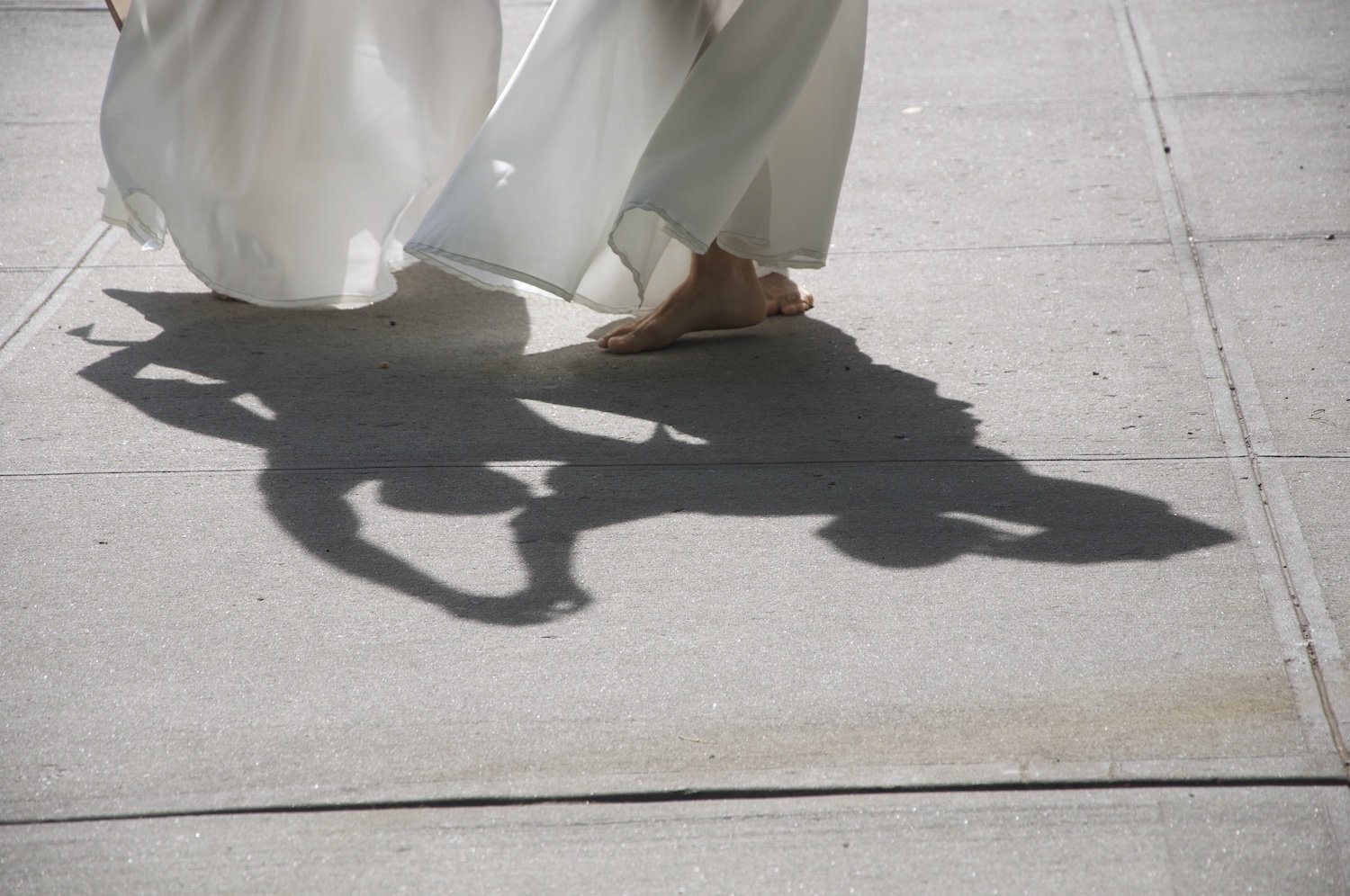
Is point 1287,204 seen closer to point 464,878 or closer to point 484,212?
point 484,212

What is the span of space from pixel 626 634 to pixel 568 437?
0.90 metres

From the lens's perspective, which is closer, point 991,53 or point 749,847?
point 749,847

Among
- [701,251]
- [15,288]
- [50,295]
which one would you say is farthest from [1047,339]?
[15,288]

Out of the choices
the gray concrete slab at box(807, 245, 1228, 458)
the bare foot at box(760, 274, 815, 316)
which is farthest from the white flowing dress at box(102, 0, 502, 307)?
the gray concrete slab at box(807, 245, 1228, 458)

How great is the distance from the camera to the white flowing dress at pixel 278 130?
3.93 meters

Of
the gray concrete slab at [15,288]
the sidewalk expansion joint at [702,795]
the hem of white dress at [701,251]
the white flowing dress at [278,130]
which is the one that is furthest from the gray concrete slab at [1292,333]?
the gray concrete slab at [15,288]

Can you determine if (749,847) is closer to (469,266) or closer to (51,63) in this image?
(469,266)

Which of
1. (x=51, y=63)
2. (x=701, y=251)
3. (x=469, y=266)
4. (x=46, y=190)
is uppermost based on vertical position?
(x=701, y=251)

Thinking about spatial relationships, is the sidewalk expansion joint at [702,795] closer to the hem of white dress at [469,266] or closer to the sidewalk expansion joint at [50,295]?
the hem of white dress at [469,266]

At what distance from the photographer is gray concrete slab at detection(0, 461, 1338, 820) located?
7.57ft

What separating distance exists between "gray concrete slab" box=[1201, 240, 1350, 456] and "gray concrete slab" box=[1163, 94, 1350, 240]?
20 cm

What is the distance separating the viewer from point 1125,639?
258 cm

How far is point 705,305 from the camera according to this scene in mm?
3955

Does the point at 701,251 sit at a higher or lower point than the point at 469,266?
higher
